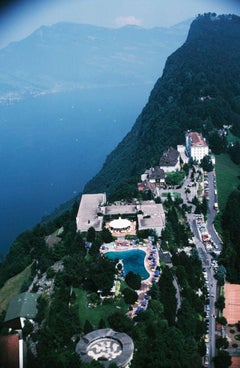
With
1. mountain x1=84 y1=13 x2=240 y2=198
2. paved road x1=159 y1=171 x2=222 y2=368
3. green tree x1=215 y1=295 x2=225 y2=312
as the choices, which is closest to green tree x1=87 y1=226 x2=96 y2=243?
paved road x1=159 y1=171 x2=222 y2=368

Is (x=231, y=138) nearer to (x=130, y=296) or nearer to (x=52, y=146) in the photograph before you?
(x=130, y=296)

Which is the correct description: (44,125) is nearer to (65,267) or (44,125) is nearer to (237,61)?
(237,61)

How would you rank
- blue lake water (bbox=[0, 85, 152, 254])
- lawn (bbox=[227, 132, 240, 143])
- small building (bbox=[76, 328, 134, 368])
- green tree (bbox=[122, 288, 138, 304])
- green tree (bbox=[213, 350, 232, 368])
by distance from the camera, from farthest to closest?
1. blue lake water (bbox=[0, 85, 152, 254])
2. lawn (bbox=[227, 132, 240, 143])
3. green tree (bbox=[122, 288, 138, 304])
4. green tree (bbox=[213, 350, 232, 368])
5. small building (bbox=[76, 328, 134, 368])

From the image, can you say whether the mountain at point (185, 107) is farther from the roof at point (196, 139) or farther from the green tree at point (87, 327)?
the green tree at point (87, 327)

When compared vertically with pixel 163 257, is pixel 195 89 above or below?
above

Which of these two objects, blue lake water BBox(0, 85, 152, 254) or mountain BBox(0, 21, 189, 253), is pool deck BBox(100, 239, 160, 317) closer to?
mountain BBox(0, 21, 189, 253)

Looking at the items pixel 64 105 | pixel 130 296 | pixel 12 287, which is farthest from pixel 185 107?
pixel 64 105

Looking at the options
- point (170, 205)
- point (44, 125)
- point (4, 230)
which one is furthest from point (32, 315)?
point (44, 125)

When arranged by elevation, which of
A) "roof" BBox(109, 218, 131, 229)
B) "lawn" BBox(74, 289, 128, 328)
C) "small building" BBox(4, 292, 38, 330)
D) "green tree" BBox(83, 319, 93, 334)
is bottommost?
"small building" BBox(4, 292, 38, 330)
